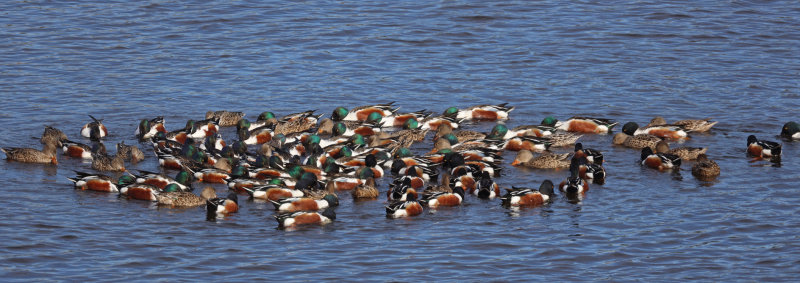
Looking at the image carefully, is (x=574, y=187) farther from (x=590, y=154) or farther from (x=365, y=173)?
(x=365, y=173)

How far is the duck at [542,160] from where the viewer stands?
60.3 ft

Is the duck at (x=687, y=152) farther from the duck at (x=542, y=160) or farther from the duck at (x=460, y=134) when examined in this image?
the duck at (x=460, y=134)

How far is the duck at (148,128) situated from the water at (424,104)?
224 mm

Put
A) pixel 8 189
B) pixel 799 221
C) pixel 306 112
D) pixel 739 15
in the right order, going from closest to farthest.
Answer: pixel 799 221 → pixel 8 189 → pixel 306 112 → pixel 739 15

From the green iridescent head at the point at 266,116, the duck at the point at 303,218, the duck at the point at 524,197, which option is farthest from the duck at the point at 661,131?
the duck at the point at 303,218

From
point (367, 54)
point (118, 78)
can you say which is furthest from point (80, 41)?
point (367, 54)

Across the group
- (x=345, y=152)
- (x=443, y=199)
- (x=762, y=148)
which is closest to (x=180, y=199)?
(x=443, y=199)

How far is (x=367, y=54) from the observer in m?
27.4

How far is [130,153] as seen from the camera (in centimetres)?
1872

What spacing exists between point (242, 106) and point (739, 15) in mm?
15123

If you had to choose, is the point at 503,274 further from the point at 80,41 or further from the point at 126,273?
the point at 80,41

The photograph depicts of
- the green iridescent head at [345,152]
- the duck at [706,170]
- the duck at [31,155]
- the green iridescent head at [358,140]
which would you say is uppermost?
the duck at [31,155]

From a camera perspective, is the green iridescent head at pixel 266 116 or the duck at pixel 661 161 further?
the green iridescent head at pixel 266 116

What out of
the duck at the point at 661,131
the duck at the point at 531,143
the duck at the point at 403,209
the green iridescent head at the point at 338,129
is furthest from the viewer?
the green iridescent head at the point at 338,129
